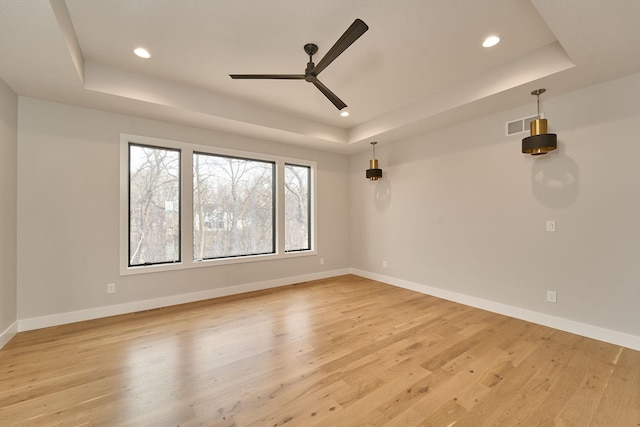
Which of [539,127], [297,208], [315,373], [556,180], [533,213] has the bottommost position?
[315,373]

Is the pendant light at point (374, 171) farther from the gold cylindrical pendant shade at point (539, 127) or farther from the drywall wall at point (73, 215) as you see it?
the drywall wall at point (73, 215)

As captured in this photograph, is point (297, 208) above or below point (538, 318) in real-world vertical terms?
above

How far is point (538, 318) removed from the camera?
3.21 m

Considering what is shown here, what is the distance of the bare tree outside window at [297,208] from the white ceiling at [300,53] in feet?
4.82

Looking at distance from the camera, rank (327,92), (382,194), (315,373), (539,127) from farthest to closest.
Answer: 1. (382,194)
2. (539,127)
3. (327,92)
4. (315,373)

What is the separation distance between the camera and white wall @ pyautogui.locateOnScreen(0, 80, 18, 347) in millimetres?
2693

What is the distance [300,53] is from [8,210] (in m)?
3.49

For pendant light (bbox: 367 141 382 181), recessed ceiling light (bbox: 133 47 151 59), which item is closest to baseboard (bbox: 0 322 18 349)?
recessed ceiling light (bbox: 133 47 151 59)

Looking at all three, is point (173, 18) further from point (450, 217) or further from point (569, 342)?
point (569, 342)

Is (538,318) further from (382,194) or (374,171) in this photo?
(374,171)

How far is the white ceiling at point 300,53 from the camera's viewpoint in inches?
82.9

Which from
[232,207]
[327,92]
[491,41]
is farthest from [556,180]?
[232,207]

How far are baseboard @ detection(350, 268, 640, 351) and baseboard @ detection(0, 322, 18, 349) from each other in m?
5.10

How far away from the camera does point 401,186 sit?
193 inches
